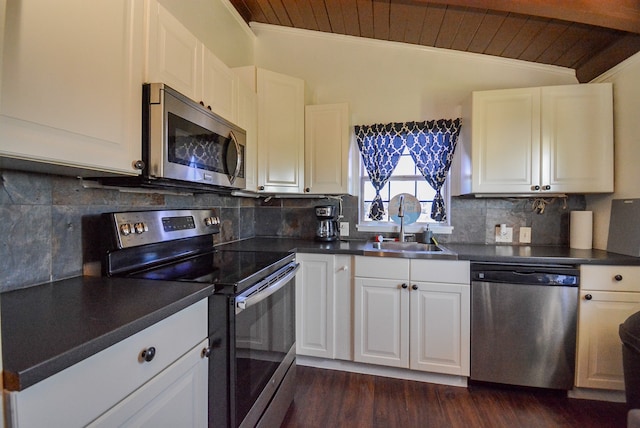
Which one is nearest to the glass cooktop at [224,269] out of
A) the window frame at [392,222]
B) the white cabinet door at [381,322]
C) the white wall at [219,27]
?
the white cabinet door at [381,322]

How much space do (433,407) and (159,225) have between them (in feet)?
6.20

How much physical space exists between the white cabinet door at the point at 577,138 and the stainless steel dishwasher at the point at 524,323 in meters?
0.68

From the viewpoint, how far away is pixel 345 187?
230cm

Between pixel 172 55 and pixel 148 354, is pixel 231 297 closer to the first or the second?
pixel 148 354

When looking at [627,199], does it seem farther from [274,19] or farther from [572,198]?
[274,19]

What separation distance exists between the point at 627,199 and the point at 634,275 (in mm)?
→ 529

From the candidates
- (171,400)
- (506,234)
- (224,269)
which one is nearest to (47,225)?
(224,269)

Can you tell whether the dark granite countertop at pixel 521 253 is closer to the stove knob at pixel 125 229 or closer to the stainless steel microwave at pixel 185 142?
the stainless steel microwave at pixel 185 142

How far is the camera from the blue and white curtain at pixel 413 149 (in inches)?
93.8

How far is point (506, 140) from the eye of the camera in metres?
2.08

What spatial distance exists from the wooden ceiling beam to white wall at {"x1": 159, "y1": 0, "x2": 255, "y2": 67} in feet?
5.59

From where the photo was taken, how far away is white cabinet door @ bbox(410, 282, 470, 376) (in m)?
1.87

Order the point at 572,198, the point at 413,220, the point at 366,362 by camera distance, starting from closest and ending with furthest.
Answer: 1. the point at 366,362
2. the point at 572,198
3. the point at 413,220

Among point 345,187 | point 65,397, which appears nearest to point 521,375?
point 345,187
